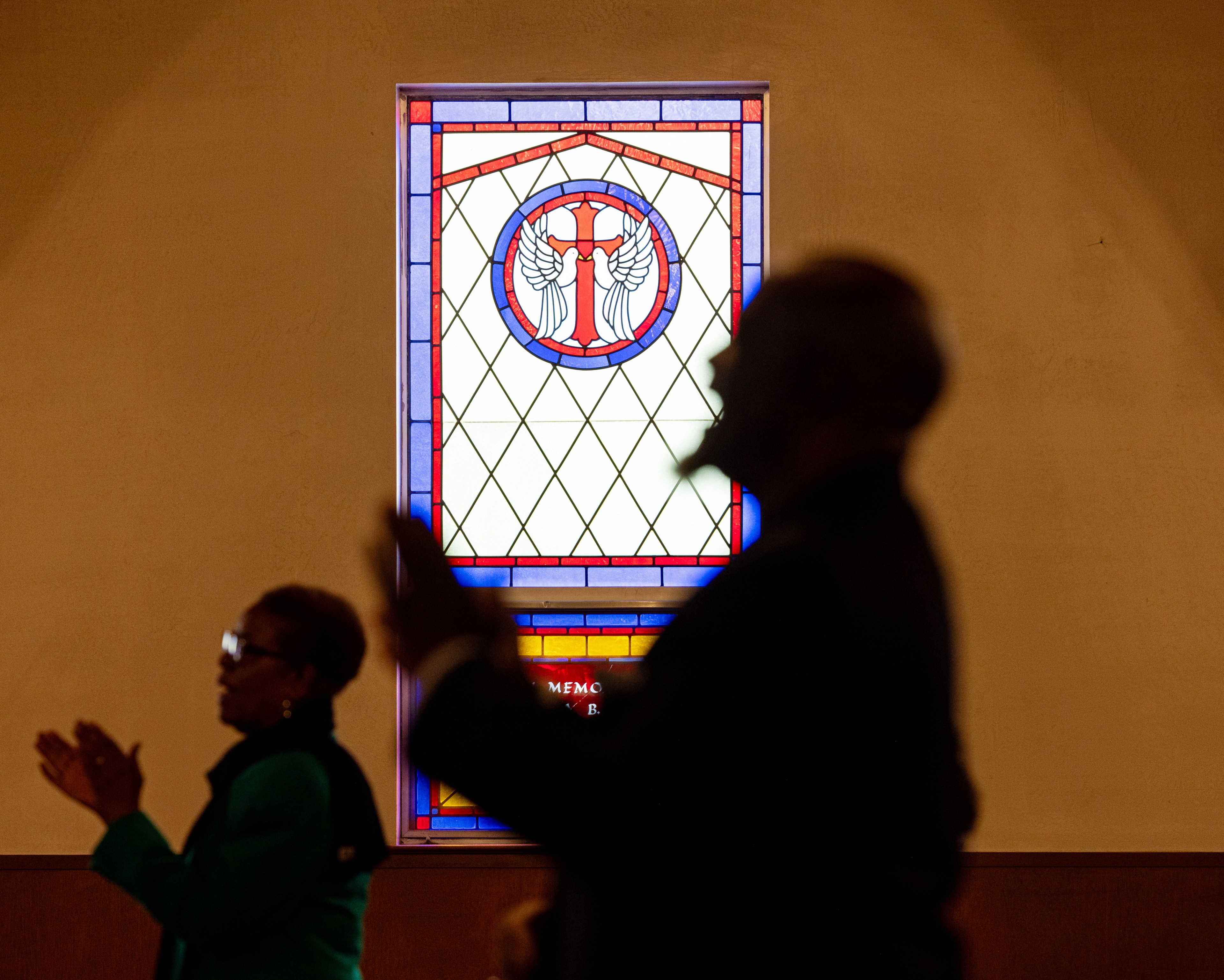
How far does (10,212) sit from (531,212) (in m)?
1.59

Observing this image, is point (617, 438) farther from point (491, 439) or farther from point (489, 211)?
point (489, 211)

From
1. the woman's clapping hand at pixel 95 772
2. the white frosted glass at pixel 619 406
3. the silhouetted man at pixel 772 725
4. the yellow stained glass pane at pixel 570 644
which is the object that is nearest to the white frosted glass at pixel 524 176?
the white frosted glass at pixel 619 406

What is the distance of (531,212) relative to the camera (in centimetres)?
377

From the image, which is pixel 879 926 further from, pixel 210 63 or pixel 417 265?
pixel 210 63

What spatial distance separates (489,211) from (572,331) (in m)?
0.46

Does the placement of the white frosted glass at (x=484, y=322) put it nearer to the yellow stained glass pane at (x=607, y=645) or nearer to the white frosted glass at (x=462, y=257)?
the white frosted glass at (x=462, y=257)

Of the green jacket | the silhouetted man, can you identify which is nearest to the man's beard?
the silhouetted man

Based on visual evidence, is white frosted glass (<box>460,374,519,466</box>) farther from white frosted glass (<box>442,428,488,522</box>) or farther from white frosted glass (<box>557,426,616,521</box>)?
white frosted glass (<box>557,426,616,521</box>)

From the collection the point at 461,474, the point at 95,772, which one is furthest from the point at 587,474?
the point at 95,772

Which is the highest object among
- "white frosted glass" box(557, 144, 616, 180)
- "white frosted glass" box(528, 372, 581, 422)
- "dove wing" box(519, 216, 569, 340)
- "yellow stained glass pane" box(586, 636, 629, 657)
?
"white frosted glass" box(557, 144, 616, 180)

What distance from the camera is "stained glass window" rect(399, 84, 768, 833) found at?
3697 mm

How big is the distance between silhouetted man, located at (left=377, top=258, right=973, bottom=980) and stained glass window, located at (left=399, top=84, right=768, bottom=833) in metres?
2.74

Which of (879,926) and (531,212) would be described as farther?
(531,212)

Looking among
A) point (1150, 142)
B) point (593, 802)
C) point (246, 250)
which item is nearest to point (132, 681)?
point (246, 250)
